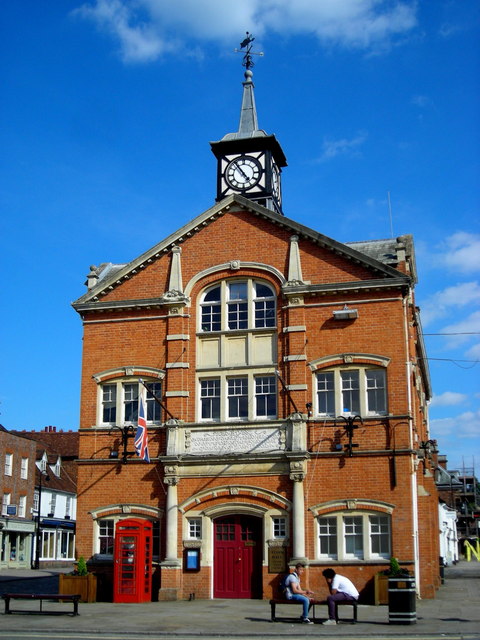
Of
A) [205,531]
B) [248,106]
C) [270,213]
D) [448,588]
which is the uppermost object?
[248,106]

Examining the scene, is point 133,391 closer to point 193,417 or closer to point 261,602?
point 193,417

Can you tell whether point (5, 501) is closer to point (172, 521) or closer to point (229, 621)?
point (172, 521)

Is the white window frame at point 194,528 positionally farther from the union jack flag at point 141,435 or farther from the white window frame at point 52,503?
the white window frame at point 52,503

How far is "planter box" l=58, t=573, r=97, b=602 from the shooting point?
27.2 meters

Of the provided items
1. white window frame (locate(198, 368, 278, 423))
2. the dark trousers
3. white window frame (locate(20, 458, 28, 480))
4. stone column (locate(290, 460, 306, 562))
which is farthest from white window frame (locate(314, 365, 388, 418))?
white window frame (locate(20, 458, 28, 480))

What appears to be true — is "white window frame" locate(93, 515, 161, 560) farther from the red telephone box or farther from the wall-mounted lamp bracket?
the wall-mounted lamp bracket

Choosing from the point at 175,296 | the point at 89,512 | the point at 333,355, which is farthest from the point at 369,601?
the point at 175,296

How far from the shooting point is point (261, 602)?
86.6 ft

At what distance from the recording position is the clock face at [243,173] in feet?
117

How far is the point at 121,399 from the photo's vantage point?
3008cm

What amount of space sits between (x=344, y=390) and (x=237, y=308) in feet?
16.4

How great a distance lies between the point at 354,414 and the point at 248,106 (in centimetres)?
1910

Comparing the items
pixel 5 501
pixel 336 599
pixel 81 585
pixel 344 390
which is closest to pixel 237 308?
pixel 344 390

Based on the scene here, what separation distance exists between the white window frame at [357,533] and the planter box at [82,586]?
A: 7489mm
